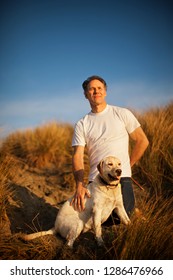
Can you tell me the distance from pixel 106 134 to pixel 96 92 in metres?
0.42

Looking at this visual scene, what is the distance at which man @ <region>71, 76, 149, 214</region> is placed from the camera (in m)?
3.71

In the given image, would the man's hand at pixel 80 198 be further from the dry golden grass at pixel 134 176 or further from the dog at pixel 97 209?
the dry golden grass at pixel 134 176

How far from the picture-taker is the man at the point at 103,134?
371cm

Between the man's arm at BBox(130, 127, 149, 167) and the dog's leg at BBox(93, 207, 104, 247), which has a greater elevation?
the man's arm at BBox(130, 127, 149, 167)

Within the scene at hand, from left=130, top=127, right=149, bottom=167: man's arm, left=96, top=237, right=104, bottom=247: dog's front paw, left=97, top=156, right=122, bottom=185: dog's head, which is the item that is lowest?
left=96, top=237, right=104, bottom=247: dog's front paw

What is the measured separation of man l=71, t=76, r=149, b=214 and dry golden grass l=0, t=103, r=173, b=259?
40 cm

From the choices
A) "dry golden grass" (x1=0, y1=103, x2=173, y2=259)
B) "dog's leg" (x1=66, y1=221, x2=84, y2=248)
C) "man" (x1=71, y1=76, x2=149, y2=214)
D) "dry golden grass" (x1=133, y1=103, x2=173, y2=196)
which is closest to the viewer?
"dry golden grass" (x1=0, y1=103, x2=173, y2=259)

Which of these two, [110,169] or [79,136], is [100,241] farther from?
[79,136]

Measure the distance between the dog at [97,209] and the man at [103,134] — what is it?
0.36 meters

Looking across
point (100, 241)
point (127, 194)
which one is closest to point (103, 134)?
point (127, 194)

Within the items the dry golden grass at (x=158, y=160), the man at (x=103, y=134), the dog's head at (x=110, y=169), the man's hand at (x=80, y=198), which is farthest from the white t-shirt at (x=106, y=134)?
the dry golden grass at (x=158, y=160)

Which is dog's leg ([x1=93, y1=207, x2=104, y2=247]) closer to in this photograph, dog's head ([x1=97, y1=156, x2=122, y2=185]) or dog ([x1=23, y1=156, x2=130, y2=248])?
dog ([x1=23, y1=156, x2=130, y2=248])

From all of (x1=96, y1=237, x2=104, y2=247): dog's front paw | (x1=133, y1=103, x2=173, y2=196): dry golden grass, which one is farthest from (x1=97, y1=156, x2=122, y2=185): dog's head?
(x1=133, y1=103, x2=173, y2=196): dry golden grass
